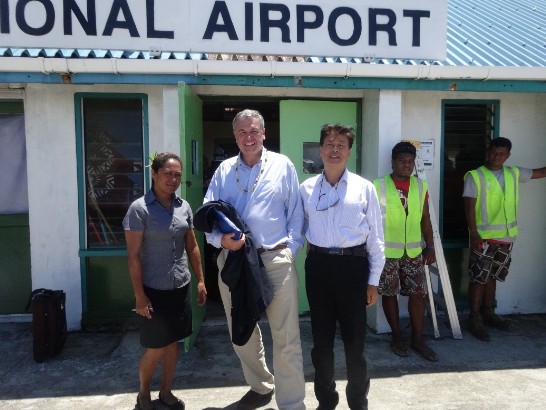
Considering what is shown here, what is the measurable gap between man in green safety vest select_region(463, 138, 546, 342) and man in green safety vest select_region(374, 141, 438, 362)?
0.72 metres

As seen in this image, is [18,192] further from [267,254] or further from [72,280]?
[267,254]

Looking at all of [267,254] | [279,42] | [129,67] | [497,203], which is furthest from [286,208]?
[497,203]

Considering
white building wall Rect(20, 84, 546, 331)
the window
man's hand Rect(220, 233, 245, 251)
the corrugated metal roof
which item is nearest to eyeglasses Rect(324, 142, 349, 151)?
man's hand Rect(220, 233, 245, 251)

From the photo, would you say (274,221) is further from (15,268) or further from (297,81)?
(15,268)

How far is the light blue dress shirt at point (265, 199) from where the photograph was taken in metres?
2.90

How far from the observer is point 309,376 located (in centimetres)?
361

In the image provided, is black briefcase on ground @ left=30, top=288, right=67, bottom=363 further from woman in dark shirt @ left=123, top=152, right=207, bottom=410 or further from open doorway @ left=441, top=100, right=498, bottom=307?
open doorway @ left=441, top=100, right=498, bottom=307

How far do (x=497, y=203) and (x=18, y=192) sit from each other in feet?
16.1

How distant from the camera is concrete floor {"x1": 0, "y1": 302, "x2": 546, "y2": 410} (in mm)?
3273

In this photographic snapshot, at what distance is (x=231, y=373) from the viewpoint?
3703 mm

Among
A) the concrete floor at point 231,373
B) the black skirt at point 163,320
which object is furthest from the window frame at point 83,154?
the black skirt at point 163,320

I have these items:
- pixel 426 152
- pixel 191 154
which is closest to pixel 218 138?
pixel 191 154

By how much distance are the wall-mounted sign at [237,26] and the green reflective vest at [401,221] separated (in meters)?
1.34

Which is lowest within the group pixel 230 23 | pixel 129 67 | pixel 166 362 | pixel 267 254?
pixel 166 362
